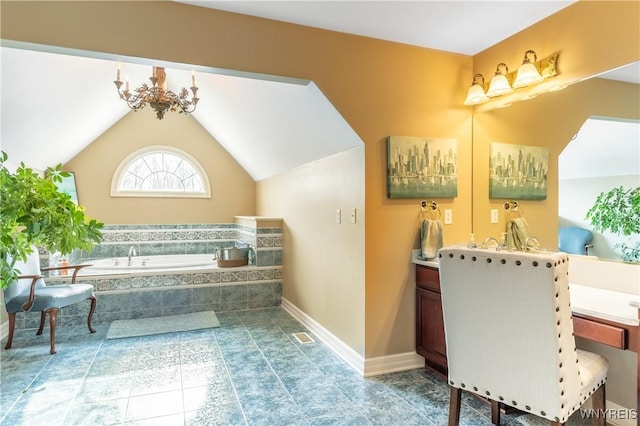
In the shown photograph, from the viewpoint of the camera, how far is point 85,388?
245 centimetres

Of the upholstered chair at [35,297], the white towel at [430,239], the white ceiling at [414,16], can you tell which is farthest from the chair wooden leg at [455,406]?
the upholstered chair at [35,297]

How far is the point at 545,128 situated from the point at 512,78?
1.38 feet

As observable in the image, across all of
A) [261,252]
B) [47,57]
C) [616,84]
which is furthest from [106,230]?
[616,84]

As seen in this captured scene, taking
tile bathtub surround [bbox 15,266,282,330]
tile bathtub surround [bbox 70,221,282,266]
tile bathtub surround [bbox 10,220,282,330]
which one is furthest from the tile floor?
tile bathtub surround [bbox 70,221,282,266]

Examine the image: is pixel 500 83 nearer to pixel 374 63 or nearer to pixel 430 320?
pixel 374 63

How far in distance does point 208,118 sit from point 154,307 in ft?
8.83

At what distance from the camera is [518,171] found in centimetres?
277

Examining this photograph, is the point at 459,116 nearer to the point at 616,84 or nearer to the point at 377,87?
the point at 377,87

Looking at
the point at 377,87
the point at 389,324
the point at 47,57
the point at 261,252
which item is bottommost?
the point at 389,324

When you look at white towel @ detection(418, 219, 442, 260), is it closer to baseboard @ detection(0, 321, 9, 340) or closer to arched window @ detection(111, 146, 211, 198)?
baseboard @ detection(0, 321, 9, 340)

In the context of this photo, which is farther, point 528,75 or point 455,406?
point 528,75

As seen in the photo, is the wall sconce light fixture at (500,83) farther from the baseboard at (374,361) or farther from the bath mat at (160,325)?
the bath mat at (160,325)

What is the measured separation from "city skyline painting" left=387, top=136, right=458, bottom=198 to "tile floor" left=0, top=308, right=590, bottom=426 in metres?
1.34

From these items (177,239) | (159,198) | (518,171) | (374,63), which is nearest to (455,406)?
(518,171)
